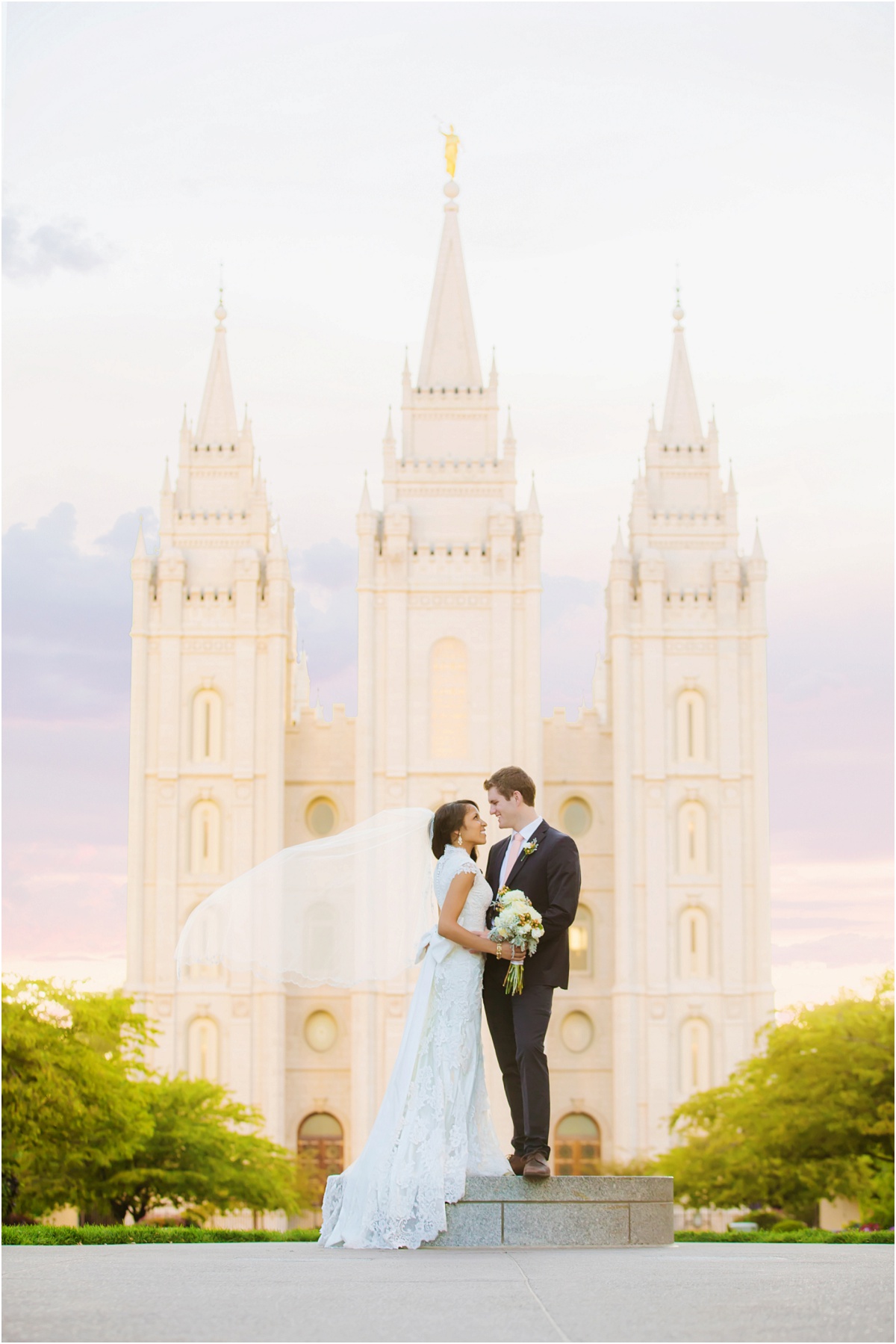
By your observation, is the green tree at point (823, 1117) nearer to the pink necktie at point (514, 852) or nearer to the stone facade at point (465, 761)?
the stone facade at point (465, 761)

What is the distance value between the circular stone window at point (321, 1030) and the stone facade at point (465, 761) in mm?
59

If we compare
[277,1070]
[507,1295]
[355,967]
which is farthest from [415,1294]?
[277,1070]

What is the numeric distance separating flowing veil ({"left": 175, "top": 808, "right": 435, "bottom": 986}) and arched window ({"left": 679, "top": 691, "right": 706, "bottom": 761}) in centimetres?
3664

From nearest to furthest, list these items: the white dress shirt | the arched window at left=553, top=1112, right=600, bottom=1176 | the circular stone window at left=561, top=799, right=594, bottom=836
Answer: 1. the white dress shirt
2. the arched window at left=553, top=1112, right=600, bottom=1176
3. the circular stone window at left=561, top=799, right=594, bottom=836

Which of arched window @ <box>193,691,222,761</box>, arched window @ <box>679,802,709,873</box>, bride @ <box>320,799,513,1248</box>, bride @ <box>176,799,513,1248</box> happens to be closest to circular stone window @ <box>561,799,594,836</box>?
arched window @ <box>679,802,709,873</box>

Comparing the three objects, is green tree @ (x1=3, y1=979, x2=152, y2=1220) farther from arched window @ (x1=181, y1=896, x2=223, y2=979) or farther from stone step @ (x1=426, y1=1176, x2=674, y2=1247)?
stone step @ (x1=426, y1=1176, x2=674, y2=1247)

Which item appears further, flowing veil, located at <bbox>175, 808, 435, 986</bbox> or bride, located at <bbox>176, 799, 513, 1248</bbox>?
flowing veil, located at <bbox>175, 808, 435, 986</bbox>

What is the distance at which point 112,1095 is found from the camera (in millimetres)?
27719

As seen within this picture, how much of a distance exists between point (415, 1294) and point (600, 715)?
42.5 m

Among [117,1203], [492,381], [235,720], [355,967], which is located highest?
[492,381]

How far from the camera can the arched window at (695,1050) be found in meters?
44.2

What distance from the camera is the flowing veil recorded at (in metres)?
9.72

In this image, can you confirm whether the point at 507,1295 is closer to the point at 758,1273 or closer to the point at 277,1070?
the point at 758,1273

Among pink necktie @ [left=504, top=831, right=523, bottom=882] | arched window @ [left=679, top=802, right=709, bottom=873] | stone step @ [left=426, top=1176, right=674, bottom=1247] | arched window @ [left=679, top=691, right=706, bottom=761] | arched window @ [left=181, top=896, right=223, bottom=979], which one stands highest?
arched window @ [left=679, top=691, right=706, bottom=761]
